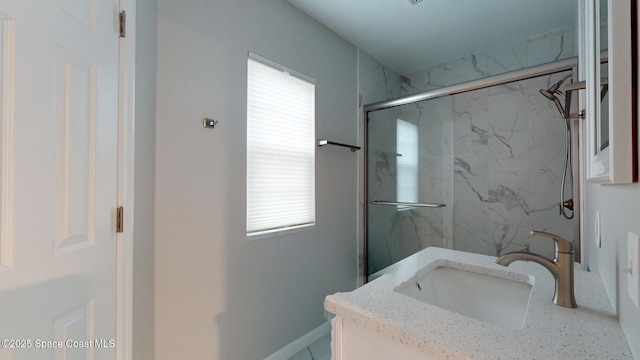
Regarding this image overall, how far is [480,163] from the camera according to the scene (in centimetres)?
228

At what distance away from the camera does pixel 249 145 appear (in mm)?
1628

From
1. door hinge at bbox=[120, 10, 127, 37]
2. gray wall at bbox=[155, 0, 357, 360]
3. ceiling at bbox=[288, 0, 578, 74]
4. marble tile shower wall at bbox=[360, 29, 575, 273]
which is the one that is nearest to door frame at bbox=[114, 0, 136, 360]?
door hinge at bbox=[120, 10, 127, 37]

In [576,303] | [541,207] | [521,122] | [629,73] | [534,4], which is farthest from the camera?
[521,122]

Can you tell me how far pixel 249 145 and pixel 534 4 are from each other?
2212 millimetres

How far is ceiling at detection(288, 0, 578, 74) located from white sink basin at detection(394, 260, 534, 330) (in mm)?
1784

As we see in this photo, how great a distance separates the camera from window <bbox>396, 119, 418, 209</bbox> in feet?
7.68

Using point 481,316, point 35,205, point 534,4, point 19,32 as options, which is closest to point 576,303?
point 481,316

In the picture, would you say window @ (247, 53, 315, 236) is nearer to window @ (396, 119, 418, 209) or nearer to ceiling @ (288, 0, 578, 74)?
ceiling @ (288, 0, 578, 74)

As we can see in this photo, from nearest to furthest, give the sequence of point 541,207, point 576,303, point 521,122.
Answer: point 576,303
point 541,207
point 521,122

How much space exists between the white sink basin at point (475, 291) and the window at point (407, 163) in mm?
1268

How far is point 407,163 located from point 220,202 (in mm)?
1649

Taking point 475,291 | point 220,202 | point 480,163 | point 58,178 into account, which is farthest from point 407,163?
point 58,178

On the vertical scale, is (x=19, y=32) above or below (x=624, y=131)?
above

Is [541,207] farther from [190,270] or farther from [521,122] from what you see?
[190,270]
